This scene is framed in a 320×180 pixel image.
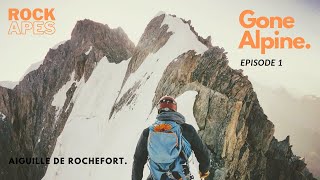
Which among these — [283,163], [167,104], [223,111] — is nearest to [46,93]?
[283,163]

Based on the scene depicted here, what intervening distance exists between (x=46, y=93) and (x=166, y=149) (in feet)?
186

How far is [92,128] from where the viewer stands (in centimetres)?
4028

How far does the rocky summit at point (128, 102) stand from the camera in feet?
59.5

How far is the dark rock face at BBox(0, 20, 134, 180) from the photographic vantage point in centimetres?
5469

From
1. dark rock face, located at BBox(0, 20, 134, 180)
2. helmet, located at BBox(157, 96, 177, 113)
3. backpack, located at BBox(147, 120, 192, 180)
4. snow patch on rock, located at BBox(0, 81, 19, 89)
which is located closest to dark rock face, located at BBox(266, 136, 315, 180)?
backpack, located at BBox(147, 120, 192, 180)

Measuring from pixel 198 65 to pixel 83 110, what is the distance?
29.1 m

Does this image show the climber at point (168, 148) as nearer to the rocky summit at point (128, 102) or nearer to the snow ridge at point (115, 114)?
the snow ridge at point (115, 114)

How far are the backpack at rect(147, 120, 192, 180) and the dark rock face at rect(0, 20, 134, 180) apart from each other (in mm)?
47132

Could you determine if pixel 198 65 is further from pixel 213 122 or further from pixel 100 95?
pixel 100 95

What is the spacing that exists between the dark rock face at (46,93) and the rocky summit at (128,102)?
0.51ft

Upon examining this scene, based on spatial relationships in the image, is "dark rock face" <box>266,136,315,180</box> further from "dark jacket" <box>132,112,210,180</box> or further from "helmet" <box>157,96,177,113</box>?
"helmet" <box>157,96,177,113</box>

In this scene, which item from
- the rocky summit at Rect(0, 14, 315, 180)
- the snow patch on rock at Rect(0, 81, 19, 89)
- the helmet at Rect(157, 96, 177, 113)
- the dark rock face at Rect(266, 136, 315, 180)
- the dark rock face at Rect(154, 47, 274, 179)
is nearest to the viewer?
the helmet at Rect(157, 96, 177, 113)

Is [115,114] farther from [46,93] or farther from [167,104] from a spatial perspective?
[167,104]

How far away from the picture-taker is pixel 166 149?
5.70 metres
